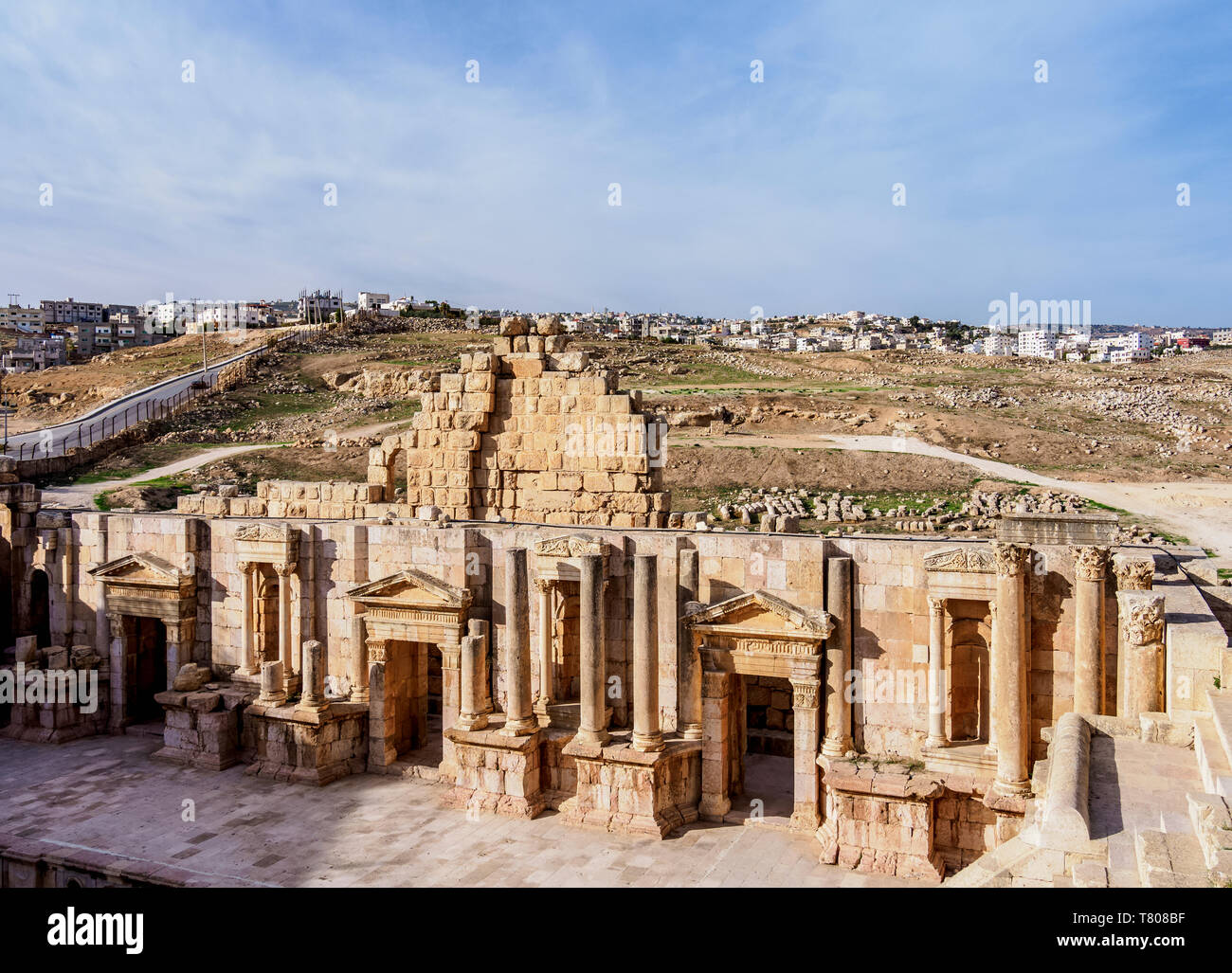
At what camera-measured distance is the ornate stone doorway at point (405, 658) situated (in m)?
14.5

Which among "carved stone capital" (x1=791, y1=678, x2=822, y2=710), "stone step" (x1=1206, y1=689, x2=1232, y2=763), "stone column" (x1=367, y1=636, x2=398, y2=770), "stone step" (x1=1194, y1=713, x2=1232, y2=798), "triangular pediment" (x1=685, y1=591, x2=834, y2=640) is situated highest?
"triangular pediment" (x1=685, y1=591, x2=834, y2=640)

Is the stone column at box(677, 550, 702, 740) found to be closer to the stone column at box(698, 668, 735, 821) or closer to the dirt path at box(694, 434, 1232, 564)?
the stone column at box(698, 668, 735, 821)

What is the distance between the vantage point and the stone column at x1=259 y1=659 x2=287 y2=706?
49.5 ft

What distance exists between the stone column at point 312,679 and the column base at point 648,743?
5.19m

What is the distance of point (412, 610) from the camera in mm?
14695

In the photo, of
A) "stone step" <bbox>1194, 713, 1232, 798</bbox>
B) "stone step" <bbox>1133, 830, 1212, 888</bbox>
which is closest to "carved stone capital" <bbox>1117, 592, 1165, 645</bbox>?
"stone step" <bbox>1194, 713, 1232, 798</bbox>

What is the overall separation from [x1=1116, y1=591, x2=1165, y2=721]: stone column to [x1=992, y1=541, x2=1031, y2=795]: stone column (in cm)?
109

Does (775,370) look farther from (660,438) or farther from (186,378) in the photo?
(660,438)

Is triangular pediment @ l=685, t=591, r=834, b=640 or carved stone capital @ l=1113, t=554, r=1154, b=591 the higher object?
carved stone capital @ l=1113, t=554, r=1154, b=591

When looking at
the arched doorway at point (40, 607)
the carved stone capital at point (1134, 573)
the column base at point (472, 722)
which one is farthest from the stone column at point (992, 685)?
the arched doorway at point (40, 607)

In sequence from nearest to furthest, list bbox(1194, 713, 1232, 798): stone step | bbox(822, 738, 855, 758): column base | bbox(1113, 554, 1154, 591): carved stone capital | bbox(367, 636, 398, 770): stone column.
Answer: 1. bbox(1194, 713, 1232, 798): stone step
2. bbox(1113, 554, 1154, 591): carved stone capital
3. bbox(822, 738, 855, 758): column base
4. bbox(367, 636, 398, 770): stone column

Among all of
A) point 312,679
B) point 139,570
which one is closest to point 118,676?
point 139,570

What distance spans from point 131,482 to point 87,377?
34900 millimetres

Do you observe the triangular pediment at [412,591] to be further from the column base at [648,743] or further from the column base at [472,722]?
the column base at [648,743]
